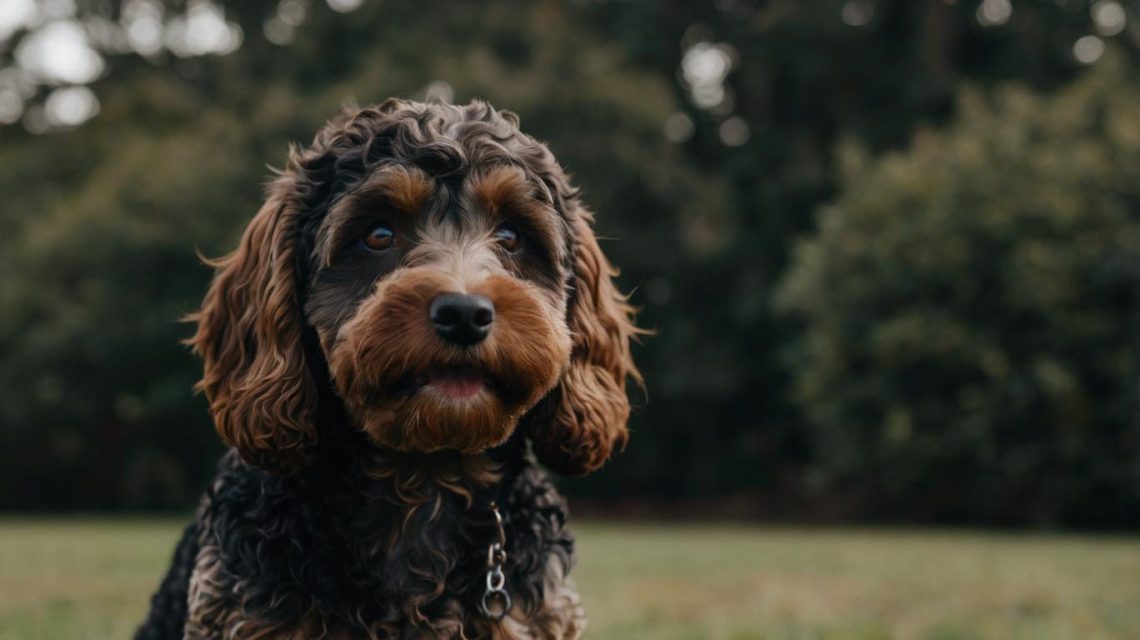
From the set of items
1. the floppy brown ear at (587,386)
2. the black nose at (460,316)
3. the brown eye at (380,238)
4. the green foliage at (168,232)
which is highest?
the brown eye at (380,238)

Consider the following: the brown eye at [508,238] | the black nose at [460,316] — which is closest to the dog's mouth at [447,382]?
the black nose at [460,316]

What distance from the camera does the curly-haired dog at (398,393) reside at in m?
3.84

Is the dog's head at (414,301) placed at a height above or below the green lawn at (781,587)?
above

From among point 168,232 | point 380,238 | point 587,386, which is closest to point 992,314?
point 168,232

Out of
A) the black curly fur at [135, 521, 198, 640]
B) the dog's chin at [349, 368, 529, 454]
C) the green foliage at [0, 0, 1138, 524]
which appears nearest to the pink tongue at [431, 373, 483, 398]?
the dog's chin at [349, 368, 529, 454]

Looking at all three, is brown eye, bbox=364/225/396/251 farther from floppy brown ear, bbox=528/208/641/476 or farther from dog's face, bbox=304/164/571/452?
floppy brown ear, bbox=528/208/641/476

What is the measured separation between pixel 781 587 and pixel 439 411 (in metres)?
8.00

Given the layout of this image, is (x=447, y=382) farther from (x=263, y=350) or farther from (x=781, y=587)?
(x=781, y=587)

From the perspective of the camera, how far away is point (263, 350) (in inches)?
166

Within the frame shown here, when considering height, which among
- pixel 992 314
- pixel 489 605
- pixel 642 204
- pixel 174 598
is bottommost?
pixel 992 314

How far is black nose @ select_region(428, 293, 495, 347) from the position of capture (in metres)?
3.70

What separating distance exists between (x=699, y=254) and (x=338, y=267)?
25908mm

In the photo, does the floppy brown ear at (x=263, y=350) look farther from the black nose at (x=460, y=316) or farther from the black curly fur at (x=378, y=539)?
the black nose at (x=460, y=316)

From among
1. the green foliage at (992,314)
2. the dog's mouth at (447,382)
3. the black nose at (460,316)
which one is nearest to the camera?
the black nose at (460,316)
